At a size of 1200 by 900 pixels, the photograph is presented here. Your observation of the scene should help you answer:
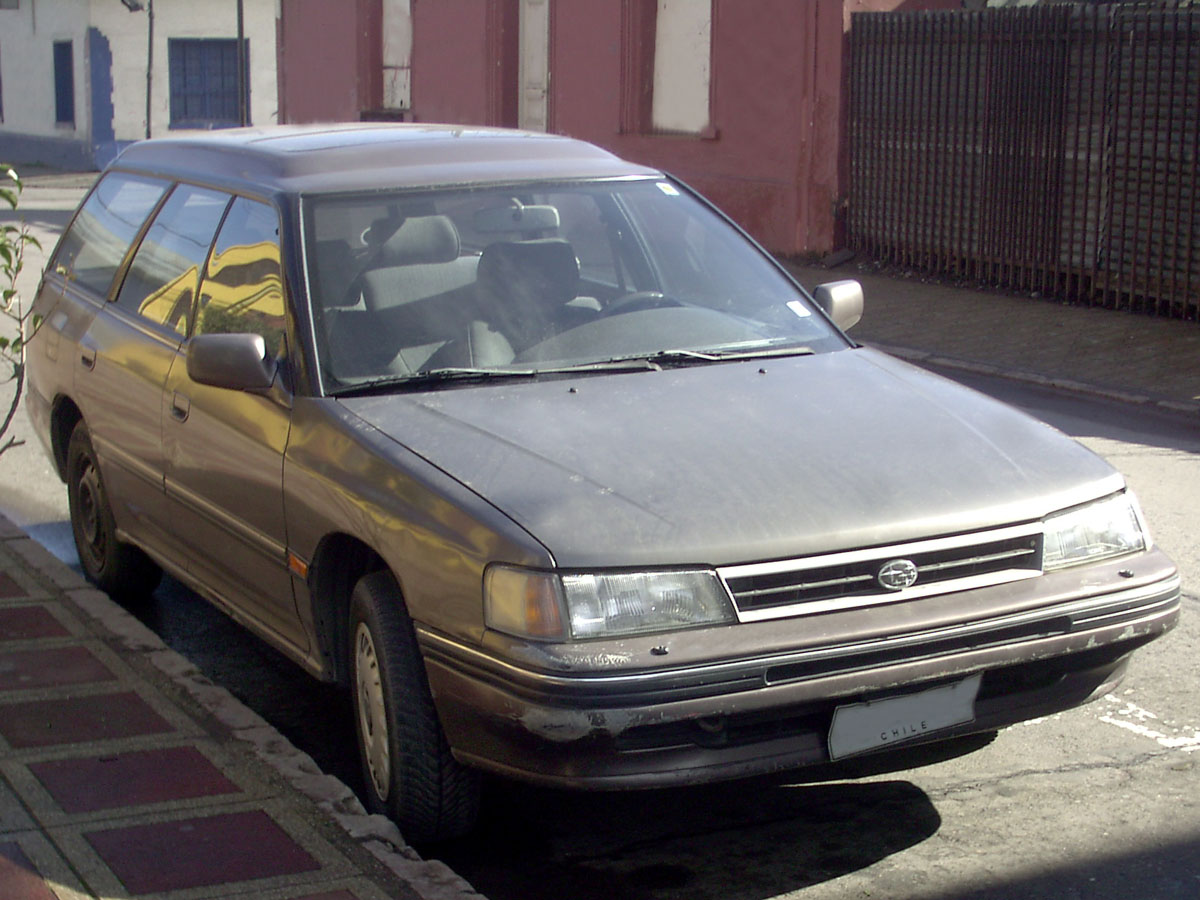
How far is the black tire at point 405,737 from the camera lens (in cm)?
382

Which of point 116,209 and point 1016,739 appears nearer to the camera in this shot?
point 1016,739

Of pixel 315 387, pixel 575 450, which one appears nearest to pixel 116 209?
pixel 315 387

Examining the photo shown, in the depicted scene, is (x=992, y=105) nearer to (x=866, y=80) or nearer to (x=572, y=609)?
(x=866, y=80)

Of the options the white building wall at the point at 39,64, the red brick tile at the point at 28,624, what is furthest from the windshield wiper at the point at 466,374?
the white building wall at the point at 39,64

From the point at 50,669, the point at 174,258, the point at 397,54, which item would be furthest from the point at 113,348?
the point at 397,54

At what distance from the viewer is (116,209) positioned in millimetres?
6258

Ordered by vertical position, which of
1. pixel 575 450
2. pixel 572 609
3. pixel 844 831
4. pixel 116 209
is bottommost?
pixel 844 831

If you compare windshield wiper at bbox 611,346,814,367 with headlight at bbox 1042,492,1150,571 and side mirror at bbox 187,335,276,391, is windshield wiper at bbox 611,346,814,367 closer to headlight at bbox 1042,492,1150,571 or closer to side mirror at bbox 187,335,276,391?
side mirror at bbox 187,335,276,391

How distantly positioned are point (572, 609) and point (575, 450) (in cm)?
59

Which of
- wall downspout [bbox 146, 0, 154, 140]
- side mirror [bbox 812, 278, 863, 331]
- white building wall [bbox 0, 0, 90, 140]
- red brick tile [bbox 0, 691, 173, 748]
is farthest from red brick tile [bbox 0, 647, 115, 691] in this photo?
white building wall [bbox 0, 0, 90, 140]

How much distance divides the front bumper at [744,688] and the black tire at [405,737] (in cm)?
14

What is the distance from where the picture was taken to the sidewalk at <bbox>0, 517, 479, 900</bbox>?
11.8ft

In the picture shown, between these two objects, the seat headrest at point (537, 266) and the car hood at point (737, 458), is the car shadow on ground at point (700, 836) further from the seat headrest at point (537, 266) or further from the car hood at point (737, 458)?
the seat headrest at point (537, 266)

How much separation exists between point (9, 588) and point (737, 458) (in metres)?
3.22
